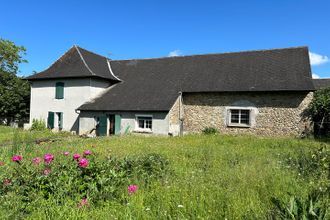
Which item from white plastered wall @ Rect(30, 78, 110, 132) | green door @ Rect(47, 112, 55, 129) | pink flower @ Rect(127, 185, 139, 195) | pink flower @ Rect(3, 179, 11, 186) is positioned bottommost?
pink flower @ Rect(127, 185, 139, 195)

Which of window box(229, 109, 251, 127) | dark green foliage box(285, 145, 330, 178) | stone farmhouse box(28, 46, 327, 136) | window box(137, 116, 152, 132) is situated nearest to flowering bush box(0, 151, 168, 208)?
dark green foliage box(285, 145, 330, 178)

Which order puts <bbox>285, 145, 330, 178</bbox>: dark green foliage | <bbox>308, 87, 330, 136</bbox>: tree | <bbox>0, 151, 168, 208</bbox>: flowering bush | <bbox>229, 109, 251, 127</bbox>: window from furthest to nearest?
1. <bbox>229, 109, 251, 127</bbox>: window
2. <bbox>308, 87, 330, 136</bbox>: tree
3. <bbox>285, 145, 330, 178</bbox>: dark green foliage
4. <bbox>0, 151, 168, 208</bbox>: flowering bush

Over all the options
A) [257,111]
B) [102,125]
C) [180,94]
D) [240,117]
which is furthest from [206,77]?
[102,125]

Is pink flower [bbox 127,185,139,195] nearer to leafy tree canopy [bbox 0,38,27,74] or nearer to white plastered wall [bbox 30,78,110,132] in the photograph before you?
white plastered wall [bbox 30,78,110,132]

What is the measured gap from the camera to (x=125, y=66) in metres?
25.6

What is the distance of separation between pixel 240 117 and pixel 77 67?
13.4m

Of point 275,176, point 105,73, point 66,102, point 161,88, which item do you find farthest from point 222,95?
point 275,176

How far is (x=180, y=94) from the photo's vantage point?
19656mm

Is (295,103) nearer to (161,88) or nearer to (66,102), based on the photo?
(161,88)

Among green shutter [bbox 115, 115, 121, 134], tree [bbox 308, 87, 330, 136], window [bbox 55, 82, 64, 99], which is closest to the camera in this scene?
tree [bbox 308, 87, 330, 136]

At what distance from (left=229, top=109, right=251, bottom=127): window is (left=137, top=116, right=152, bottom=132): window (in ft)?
17.9

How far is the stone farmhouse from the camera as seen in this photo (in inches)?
703

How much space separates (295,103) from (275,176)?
13792 millimetres

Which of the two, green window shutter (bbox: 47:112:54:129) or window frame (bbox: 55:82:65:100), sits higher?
window frame (bbox: 55:82:65:100)
